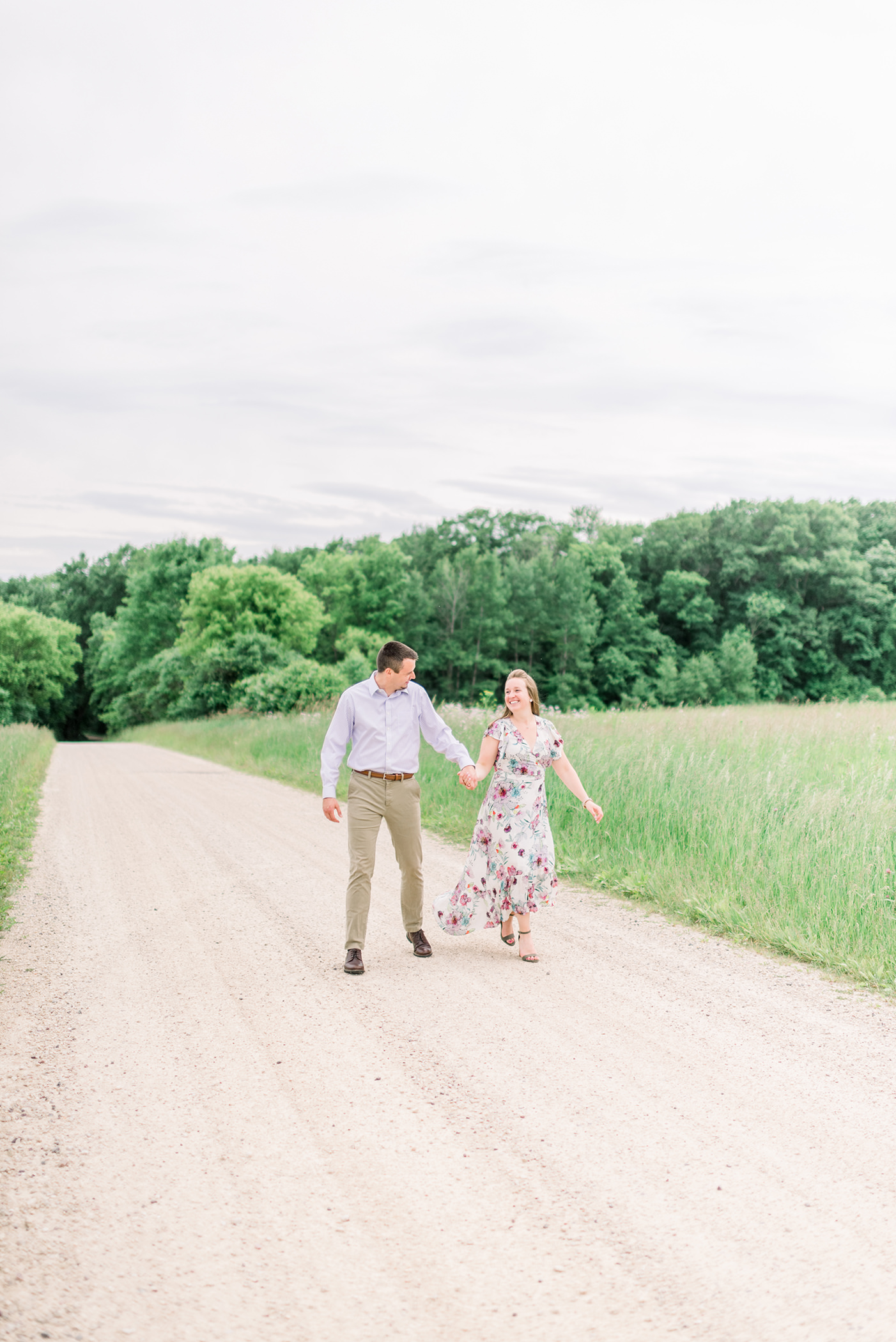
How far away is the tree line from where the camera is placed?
54875 millimetres

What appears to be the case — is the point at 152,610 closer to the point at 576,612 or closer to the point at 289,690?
the point at 576,612

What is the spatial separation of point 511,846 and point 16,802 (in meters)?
9.54

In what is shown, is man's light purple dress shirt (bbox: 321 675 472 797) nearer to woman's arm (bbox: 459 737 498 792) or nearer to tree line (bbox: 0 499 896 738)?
woman's arm (bbox: 459 737 498 792)

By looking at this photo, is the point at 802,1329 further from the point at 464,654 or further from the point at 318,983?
the point at 464,654

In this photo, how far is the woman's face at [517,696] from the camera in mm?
6629

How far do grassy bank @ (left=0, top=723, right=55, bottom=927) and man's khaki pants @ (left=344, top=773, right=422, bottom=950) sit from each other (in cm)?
282

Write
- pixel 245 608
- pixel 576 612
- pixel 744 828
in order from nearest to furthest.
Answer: pixel 744 828 < pixel 245 608 < pixel 576 612

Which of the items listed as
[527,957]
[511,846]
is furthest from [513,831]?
[527,957]

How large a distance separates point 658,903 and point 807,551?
55.9m

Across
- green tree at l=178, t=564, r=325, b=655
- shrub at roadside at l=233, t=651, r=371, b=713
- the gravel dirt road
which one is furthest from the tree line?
the gravel dirt road

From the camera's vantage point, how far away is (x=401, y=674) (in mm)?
6516

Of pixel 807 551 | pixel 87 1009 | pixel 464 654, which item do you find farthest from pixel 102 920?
pixel 807 551

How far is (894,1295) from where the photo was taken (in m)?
2.77

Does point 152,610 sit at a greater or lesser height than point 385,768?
greater
